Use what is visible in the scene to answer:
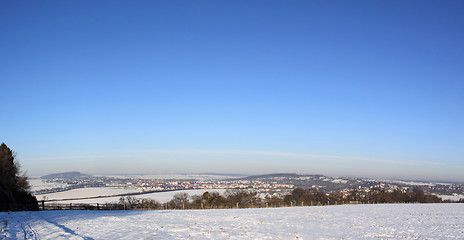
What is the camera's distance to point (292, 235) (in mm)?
14867

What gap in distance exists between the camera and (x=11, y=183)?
37125 mm

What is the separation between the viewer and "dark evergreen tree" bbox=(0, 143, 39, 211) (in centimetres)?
3553

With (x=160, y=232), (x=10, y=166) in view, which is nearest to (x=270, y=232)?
(x=160, y=232)

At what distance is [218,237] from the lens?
549 inches

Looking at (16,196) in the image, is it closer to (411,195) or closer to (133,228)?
(133,228)

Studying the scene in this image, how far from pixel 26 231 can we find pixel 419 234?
1921 centimetres

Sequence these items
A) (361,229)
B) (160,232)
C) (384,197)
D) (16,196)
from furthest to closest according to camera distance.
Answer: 1. (384,197)
2. (16,196)
3. (361,229)
4. (160,232)

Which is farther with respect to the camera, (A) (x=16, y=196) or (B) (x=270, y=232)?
(A) (x=16, y=196)

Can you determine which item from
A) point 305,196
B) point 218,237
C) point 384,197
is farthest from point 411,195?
point 218,237

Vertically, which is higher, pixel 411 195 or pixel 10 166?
pixel 10 166

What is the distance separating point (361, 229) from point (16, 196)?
3840 centimetres

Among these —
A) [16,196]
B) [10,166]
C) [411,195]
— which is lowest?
[411,195]

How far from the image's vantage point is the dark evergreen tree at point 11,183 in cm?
3553

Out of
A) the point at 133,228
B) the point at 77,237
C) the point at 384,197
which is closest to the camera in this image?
the point at 77,237
